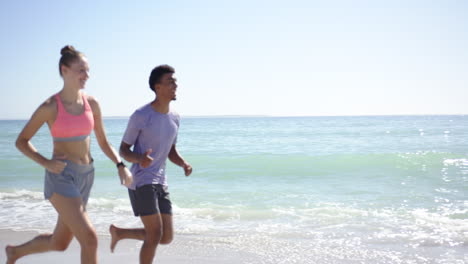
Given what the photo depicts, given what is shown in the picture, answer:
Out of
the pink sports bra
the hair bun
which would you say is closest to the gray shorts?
the pink sports bra

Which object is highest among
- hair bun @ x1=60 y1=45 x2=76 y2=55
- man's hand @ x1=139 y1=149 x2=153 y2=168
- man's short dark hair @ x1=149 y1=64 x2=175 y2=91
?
hair bun @ x1=60 y1=45 x2=76 y2=55

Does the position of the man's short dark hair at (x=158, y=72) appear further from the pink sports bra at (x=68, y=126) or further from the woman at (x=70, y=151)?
the pink sports bra at (x=68, y=126)

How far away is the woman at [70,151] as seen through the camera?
299 cm

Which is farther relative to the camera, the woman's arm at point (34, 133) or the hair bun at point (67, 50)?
the hair bun at point (67, 50)

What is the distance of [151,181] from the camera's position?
358cm

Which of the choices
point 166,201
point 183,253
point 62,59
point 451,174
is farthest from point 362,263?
point 451,174

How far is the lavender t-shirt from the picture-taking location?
11.8 feet

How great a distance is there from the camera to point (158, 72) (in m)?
3.72

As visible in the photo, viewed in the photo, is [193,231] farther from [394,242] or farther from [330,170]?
[330,170]

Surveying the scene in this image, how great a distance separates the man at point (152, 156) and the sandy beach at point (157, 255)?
125 centimetres

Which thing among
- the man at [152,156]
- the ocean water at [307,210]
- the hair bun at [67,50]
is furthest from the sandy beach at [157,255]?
the hair bun at [67,50]

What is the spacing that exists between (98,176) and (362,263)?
35.0ft

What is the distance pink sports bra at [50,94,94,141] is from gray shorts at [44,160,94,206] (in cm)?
18

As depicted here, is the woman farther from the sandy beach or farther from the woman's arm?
the sandy beach
